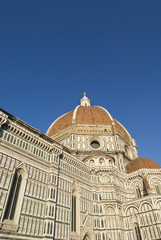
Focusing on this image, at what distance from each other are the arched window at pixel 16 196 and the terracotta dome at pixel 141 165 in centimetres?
2133

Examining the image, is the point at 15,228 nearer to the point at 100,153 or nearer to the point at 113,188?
the point at 113,188

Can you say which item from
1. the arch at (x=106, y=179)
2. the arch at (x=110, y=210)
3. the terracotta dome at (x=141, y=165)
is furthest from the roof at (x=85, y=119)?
the arch at (x=110, y=210)

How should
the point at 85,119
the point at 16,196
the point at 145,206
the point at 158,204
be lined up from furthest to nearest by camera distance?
1. the point at 85,119
2. the point at 145,206
3. the point at 158,204
4. the point at 16,196

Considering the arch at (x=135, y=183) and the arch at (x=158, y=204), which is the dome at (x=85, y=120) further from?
the arch at (x=158, y=204)

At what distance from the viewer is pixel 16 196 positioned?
19.0m

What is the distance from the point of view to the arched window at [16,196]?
58.4ft

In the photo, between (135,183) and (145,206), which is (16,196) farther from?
(135,183)

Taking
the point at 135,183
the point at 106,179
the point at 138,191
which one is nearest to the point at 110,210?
the point at 106,179

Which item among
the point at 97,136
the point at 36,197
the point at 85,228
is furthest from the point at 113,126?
the point at 36,197

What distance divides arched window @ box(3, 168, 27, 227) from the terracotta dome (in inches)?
840

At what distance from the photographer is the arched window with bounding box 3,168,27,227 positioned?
17812 millimetres

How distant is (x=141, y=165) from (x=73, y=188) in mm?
14396

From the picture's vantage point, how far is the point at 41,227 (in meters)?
19.7

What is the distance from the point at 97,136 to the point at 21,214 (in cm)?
2420
